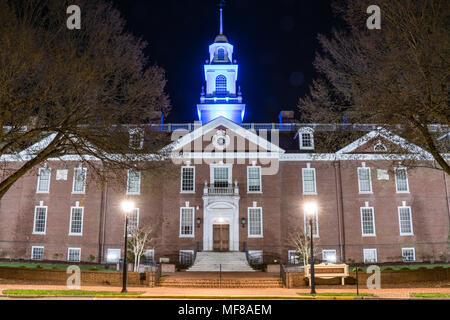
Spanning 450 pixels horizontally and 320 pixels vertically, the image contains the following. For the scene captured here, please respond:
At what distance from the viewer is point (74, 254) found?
32.5 metres

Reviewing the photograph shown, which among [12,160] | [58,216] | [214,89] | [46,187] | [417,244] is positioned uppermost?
[214,89]

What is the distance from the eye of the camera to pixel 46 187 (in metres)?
34.2

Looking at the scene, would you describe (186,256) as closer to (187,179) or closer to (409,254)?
(187,179)

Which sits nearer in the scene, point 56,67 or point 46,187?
point 56,67

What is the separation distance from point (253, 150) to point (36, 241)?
18911 millimetres

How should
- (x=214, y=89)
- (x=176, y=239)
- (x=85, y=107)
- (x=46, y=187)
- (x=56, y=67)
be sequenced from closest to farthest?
(x=56, y=67), (x=85, y=107), (x=176, y=239), (x=46, y=187), (x=214, y=89)

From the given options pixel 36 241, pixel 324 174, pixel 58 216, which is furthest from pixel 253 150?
pixel 36 241

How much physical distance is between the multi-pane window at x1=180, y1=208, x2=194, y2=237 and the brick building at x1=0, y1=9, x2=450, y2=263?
0.26ft

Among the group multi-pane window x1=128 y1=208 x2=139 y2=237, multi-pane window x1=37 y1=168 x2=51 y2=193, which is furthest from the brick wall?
multi-pane window x1=37 y1=168 x2=51 y2=193

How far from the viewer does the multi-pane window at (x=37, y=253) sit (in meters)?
32.5

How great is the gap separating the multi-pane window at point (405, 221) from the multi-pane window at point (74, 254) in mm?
25602

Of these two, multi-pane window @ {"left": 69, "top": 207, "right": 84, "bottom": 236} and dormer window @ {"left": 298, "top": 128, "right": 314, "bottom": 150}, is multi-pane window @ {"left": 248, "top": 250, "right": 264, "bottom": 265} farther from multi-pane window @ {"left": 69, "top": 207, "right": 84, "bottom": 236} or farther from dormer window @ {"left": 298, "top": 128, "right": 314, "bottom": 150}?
multi-pane window @ {"left": 69, "top": 207, "right": 84, "bottom": 236}

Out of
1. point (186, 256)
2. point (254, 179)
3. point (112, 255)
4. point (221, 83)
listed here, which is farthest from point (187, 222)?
point (221, 83)

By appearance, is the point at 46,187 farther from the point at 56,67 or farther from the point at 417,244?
the point at 417,244
